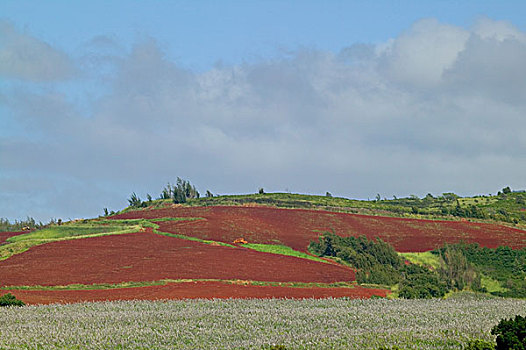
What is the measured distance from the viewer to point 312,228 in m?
54.6

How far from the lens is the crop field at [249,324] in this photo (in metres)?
18.5

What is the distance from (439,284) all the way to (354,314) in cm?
1561

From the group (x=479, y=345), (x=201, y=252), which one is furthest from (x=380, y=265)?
(x=479, y=345)

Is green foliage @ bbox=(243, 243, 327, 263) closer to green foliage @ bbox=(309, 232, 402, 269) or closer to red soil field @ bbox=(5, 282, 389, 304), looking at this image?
green foliage @ bbox=(309, 232, 402, 269)

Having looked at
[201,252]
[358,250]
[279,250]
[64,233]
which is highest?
[64,233]

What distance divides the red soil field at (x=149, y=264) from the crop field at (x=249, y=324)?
914 cm

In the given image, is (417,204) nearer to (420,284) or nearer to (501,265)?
(501,265)

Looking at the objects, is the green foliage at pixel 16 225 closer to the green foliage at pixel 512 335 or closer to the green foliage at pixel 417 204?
the green foliage at pixel 417 204

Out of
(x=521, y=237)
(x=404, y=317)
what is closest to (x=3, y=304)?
(x=404, y=317)

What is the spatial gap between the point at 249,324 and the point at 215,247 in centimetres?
2409

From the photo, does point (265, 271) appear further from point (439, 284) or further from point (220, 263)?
point (439, 284)

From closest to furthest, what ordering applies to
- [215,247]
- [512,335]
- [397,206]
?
[512,335]
[215,247]
[397,206]

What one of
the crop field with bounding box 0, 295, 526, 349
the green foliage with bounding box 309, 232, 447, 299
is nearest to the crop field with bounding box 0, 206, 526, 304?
the green foliage with bounding box 309, 232, 447, 299

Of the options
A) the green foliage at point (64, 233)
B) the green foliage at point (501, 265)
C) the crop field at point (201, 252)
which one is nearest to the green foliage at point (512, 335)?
the crop field at point (201, 252)
